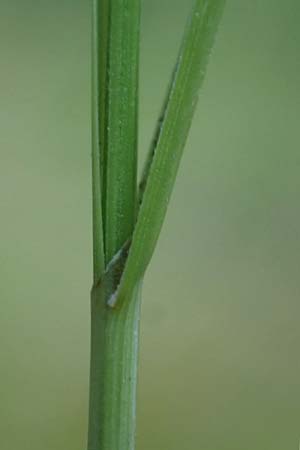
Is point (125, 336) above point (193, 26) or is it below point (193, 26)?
below

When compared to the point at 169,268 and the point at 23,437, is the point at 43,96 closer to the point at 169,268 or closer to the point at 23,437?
the point at 169,268

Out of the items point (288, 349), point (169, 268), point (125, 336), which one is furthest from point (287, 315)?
point (125, 336)

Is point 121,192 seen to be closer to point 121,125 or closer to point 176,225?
point 121,125

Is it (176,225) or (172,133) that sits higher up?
(172,133)

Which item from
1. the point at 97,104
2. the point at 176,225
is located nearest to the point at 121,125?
the point at 97,104

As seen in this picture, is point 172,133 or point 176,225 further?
point 176,225
